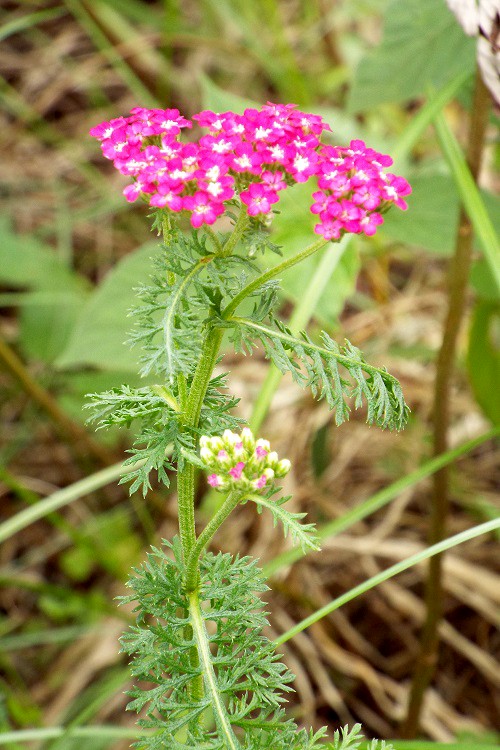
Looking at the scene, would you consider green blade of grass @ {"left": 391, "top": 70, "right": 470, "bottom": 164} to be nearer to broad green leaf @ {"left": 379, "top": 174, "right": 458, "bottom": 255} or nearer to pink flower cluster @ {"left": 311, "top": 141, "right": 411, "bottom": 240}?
broad green leaf @ {"left": 379, "top": 174, "right": 458, "bottom": 255}

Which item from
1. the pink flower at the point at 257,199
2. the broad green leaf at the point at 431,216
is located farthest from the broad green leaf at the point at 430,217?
the pink flower at the point at 257,199

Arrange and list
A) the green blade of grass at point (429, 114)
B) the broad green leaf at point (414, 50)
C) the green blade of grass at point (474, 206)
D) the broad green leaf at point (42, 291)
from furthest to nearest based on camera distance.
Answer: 1. the broad green leaf at point (42, 291)
2. the broad green leaf at point (414, 50)
3. the green blade of grass at point (429, 114)
4. the green blade of grass at point (474, 206)

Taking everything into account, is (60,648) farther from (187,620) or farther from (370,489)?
(187,620)

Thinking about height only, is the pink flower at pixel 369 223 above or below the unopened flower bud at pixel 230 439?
above

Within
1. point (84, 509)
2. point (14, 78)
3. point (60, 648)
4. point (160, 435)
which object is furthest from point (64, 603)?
point (14, 78)

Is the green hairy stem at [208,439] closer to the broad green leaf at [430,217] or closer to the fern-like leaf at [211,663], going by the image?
the fern-like leaf at [211,663]

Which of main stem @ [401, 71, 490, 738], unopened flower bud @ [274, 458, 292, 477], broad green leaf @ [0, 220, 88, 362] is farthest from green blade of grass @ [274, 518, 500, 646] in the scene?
broad green leaf @ [0, 220, 88, 362]
